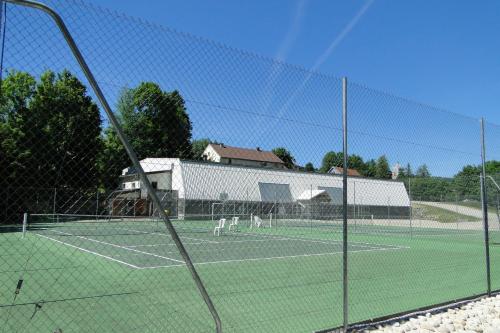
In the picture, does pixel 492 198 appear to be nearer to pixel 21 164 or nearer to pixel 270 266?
pixel 270 266

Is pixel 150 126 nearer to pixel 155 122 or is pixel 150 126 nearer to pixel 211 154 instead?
pixel 155 122

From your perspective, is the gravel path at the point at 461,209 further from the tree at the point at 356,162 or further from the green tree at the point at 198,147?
the green tree at the point at 198,147

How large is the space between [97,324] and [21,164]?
2308 mm

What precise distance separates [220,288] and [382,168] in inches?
131

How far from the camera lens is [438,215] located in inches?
620

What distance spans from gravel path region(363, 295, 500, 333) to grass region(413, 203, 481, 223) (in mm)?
8315

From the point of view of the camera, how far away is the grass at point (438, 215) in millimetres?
14773

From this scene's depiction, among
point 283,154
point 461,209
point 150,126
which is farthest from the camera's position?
point 461,209

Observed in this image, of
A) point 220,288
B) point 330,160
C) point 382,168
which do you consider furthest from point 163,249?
point 330,160

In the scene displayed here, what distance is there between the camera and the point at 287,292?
23.4 ft

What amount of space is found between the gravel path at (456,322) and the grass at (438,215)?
8.32 metres

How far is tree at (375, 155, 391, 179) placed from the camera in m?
6.61

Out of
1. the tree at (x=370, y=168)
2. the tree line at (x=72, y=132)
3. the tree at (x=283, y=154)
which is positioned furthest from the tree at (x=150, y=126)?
the tree at (x=370, y=168)

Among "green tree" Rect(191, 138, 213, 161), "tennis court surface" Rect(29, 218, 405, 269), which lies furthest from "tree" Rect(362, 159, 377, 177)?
"tennis court surface" Rect(29, 218, 405, 269)
